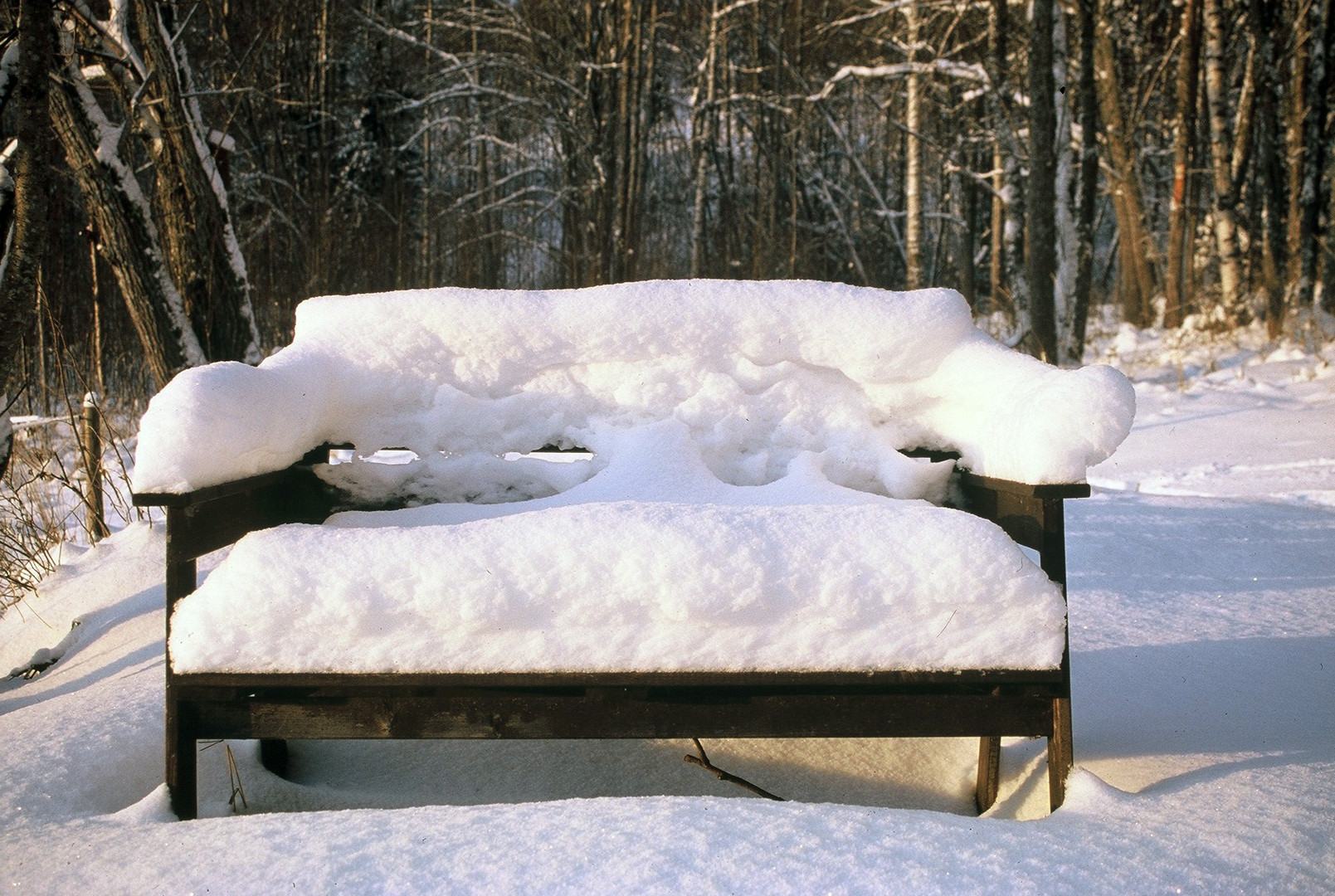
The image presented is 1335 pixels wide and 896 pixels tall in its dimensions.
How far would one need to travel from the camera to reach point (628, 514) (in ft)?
4.75

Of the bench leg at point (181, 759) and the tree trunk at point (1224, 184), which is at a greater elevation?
the tree trunk at point (1224, 184)

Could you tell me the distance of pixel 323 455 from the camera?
200 centimetres

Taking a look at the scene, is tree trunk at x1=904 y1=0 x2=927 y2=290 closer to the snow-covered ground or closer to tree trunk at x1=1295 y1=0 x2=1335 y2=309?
tree trunk at x1=1295 y1=0 x2=1335 y2=309

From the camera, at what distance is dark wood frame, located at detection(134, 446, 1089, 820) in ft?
4.60

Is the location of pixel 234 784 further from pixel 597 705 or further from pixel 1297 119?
pixel 1297 119

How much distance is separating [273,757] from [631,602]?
3.19 ft

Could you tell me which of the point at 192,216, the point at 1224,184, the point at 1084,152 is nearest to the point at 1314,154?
the point at 1224,184

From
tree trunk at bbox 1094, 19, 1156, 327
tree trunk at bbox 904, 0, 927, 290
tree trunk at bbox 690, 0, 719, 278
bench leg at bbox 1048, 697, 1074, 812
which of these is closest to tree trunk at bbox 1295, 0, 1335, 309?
tree trunk at bbox 1094, 19, 1156, 327

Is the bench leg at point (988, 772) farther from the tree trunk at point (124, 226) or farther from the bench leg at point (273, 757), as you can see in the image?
the tree trunk at point (124, 226)

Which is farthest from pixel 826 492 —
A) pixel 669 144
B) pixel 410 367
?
pixel 669 144

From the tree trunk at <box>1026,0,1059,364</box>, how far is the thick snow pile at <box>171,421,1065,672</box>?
20.0 feet

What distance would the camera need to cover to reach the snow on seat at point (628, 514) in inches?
54.0

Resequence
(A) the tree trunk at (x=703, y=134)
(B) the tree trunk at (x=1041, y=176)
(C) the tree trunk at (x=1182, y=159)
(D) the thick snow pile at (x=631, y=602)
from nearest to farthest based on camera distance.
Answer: (D) the thick snow pile at (x=631, y=602) → (B) the tree trunk at (x=1041, y=176) → (A) the tree trunk at (x=703, y=134) → (C) the tree trunk at (x=1182, y=159)

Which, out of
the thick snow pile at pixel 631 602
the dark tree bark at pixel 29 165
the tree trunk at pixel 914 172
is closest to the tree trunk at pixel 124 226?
the dark tree bark at pixel 29 165
